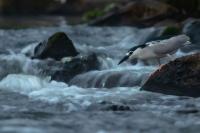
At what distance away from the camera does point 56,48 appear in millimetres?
14164

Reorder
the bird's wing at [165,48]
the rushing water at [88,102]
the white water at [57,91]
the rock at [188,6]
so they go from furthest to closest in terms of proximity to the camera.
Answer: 1. the rock at [188,6]
2. the bird's wing at [165,48]
3. the white water at [57,91]
4. the rushing water at [88,102]

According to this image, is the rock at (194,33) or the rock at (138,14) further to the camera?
the rock at (138,14)

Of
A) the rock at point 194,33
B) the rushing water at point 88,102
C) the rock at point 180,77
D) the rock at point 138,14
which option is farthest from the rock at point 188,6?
the rock at point 180,77

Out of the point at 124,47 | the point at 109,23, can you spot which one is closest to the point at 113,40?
the point at 124,47

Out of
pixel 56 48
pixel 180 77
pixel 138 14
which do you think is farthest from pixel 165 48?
pixel 138 14

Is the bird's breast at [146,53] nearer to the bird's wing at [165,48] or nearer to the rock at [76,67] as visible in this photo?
the bird's wing at [165,48]

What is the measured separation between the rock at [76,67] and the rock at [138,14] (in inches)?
440

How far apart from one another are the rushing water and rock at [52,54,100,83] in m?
0.24

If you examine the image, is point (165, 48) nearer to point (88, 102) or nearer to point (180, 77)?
point (180, 77)

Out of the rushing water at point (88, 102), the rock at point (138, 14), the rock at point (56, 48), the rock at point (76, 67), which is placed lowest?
the rushing water at point (88, 102)

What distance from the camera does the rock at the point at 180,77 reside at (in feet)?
33.2

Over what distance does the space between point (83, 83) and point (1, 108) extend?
301cm

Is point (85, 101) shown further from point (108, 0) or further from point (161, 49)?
point (108, 0)

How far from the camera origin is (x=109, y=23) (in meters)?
25.1
